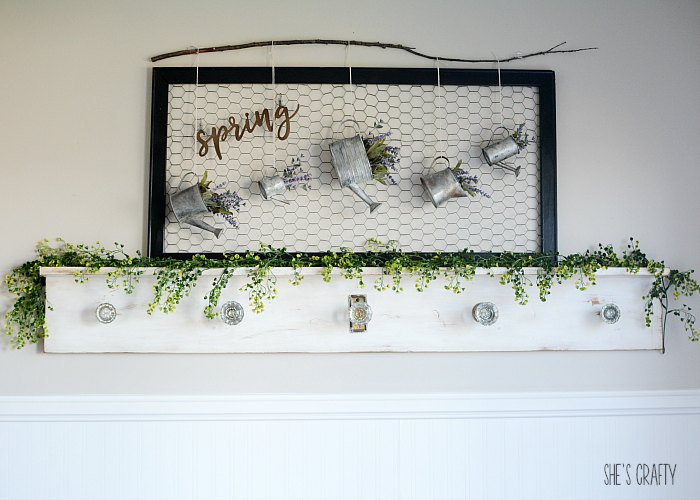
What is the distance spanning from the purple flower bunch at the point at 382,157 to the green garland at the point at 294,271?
8.3 inches

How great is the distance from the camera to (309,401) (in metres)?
1.91

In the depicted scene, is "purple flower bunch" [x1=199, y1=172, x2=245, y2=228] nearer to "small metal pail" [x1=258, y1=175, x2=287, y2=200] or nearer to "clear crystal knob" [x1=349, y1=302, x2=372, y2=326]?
"small metal pail" [x1=258, y1=175, x2=287, y2=200]

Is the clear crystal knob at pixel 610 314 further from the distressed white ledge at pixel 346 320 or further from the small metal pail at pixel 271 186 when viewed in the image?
the small metal pail at pixel 271 186

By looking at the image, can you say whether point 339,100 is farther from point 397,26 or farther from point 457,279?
point 457,279

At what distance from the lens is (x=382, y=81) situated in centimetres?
197

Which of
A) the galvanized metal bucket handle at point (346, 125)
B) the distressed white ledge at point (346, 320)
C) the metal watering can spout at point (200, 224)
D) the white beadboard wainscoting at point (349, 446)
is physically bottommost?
the white beadboard wainscoting at point (349, 446)

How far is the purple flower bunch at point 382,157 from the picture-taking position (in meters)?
1.91

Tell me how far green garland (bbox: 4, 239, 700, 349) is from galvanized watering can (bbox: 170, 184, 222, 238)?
0.34 ft

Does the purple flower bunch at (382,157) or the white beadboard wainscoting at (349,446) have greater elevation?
the purple flower bunch at (382,157)

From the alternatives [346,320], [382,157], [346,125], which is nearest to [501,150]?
[382,157]

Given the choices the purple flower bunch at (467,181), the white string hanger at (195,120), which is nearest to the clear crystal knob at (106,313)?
the white string hanger at (195,120)

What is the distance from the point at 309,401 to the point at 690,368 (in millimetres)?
1226

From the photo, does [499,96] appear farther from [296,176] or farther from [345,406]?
[345,406]

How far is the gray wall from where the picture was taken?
6.32 ft
